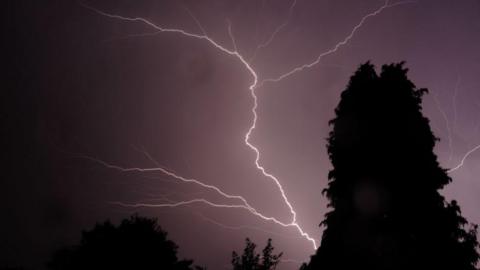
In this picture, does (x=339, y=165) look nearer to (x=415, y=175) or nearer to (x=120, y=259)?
(x=415, y=175)

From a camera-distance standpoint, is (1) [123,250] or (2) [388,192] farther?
(1) [123,250]

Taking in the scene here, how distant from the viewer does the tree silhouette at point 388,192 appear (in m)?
8.62

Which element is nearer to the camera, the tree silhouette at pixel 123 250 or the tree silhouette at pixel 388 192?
the tree silhouette at pixel 388 192

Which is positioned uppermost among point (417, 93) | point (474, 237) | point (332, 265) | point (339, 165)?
point (417, 93)

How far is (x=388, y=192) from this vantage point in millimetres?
9234

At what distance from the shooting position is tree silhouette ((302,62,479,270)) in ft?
28.3

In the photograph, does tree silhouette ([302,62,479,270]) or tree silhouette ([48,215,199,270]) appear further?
tree silhouette ([48,215,199,270])

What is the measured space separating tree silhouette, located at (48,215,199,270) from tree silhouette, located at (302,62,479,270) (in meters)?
7.56

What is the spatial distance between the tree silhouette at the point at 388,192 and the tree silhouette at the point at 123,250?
7.56 m

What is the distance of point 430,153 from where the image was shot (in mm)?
9406

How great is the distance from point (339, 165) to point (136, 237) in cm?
954

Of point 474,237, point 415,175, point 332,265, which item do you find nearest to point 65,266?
point 332,265

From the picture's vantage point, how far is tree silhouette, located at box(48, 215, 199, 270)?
44.9ft

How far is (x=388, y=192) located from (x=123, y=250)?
10.7 m
